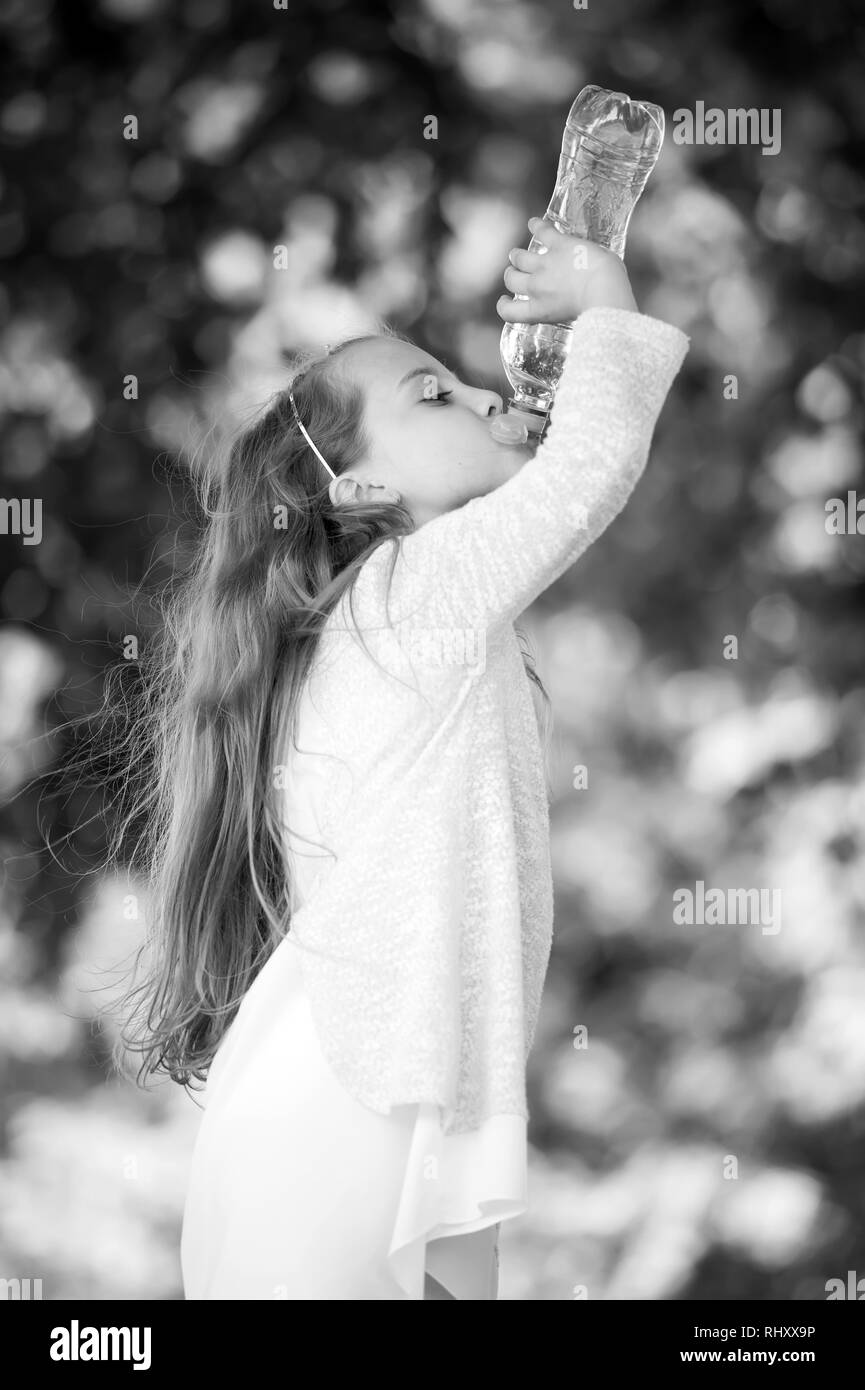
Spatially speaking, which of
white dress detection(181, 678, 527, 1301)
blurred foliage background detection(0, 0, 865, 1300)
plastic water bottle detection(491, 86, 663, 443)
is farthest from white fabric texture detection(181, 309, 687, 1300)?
blurred foliage background detection(0, 0, 865, 1300)

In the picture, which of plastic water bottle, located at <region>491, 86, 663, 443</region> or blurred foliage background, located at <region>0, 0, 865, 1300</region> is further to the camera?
blurred foliage background, located at <region>0, 0, 865, 1300</region>

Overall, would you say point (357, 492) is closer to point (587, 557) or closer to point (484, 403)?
point (484, 403)

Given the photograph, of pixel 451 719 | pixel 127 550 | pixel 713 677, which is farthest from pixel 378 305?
pixel 451 719

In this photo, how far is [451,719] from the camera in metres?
0.98

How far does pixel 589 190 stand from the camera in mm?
1462

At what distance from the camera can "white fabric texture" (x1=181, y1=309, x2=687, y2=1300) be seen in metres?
0.93

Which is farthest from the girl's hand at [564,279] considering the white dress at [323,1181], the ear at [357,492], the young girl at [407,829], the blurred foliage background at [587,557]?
the blurred foliage background at [587,557]

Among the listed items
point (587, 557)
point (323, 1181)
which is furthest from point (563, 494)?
point (587, 557)

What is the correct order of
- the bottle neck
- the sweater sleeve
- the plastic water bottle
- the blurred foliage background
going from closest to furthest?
the sweater sleeve, the plastic water bottle, the bottle neck, the blurred foliage background

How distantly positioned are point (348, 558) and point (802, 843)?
3.41 ft

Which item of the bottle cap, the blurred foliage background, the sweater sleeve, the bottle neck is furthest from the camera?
the blurred foliage background

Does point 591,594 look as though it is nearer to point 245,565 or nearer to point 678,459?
point 678,459

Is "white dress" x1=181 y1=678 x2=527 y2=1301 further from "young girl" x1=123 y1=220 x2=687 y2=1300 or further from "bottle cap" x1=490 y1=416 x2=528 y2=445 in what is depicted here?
"bottle cap" x1=490 y1=416 x2=528 y2=445

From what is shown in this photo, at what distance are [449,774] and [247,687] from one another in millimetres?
197
